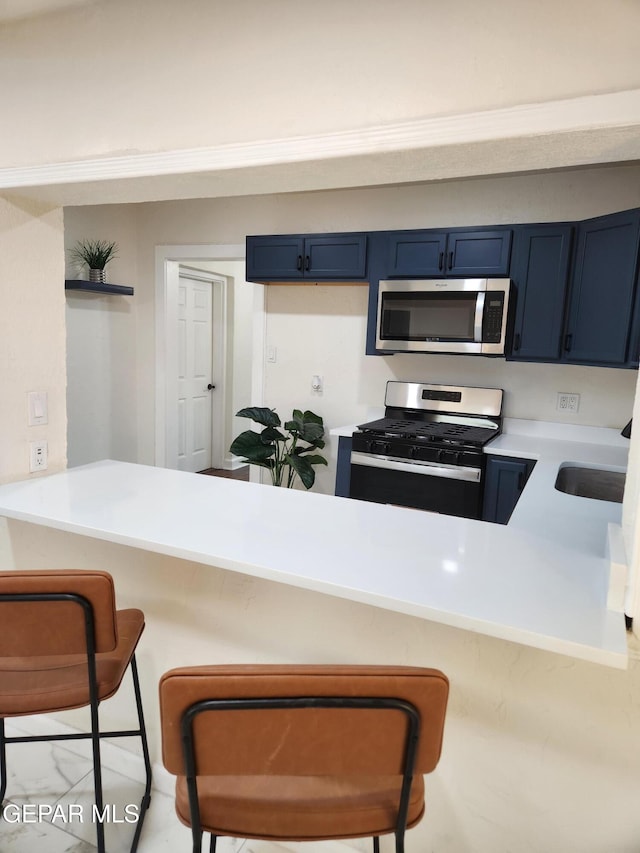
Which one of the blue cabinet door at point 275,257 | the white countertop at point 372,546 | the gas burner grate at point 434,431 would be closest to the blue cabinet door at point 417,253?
the blue cabinet door at point 275,257

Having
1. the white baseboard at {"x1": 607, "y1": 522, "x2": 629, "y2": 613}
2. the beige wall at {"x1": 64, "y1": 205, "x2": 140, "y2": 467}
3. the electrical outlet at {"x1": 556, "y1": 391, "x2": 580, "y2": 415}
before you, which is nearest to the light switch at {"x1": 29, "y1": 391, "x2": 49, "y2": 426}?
the white baseboard at {"x1": 607, "y1": 522, "x2": 629, "y2": 613}

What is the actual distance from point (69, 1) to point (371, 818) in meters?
2.02

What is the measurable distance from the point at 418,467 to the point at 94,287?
2628 millimetres

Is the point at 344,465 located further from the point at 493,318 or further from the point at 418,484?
the point at 493,318

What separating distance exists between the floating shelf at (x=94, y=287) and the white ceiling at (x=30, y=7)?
8.13 feet

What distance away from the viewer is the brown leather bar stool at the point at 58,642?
117cm

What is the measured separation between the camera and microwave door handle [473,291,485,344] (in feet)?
10.5

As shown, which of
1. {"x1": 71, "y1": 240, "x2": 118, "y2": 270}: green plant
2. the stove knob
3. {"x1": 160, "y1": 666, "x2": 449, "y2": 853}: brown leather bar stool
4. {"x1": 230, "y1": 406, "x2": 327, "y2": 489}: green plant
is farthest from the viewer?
{"x1": 71, "y1": 240, "x2": 118, "y2": 270}: green plant

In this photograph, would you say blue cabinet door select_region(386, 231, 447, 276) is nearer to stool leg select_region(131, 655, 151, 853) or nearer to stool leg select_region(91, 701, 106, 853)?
stool leg select_region(131, 655, 151, 853)

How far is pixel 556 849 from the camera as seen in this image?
1.38 meters

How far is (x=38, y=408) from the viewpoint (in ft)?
6.38

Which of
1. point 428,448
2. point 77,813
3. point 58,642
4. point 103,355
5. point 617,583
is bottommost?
point 77,813

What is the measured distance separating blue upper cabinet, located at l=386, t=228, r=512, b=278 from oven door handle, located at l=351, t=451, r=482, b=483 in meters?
1.13

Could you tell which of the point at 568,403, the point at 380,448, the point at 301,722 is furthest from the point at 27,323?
the point at 568,403
